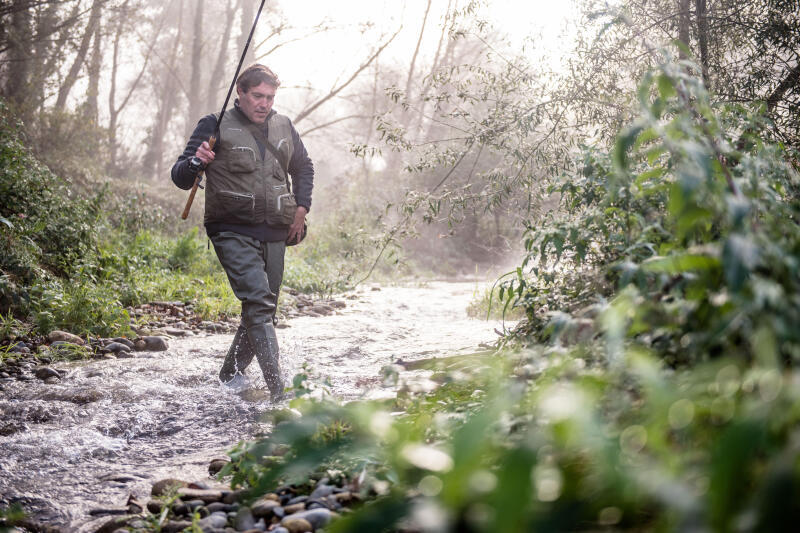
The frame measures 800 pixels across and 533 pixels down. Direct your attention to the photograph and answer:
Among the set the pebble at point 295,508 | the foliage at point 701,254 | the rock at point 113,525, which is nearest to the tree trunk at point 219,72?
the foliage at point 701,254

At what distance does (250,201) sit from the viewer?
4.59 meters

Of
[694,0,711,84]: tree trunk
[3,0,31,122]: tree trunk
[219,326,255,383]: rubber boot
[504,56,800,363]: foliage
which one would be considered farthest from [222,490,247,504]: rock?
[3,0,31,122]: tree trunk

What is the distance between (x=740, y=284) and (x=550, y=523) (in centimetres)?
52

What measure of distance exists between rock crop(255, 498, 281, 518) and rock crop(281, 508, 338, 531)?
162 millimetres

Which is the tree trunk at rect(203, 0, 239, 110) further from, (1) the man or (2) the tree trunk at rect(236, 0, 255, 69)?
(1) the man

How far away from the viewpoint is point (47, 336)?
5.74m

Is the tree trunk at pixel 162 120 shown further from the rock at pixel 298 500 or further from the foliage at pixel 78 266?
the rock at pixel 298 500

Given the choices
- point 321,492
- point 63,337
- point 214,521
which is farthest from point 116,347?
point 321,492

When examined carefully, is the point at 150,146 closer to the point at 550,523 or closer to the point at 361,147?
the point at 361,147

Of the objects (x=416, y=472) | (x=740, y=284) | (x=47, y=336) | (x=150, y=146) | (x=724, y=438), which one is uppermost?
(x=150, y=146)

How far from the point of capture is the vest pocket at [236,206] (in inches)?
179

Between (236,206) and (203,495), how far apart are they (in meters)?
2.54

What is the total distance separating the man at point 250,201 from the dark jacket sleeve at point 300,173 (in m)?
0.14

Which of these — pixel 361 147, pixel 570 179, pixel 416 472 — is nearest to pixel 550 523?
pixel 416 472
